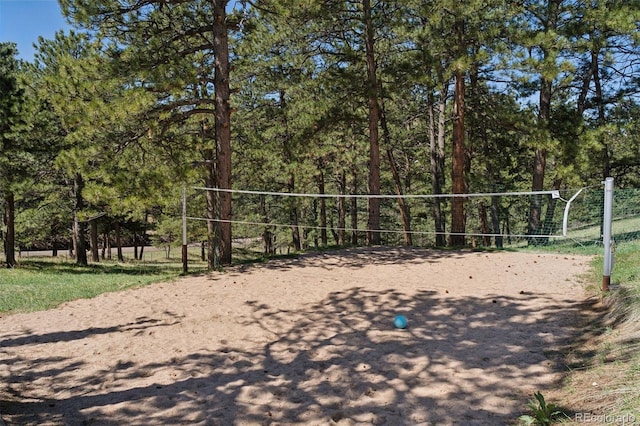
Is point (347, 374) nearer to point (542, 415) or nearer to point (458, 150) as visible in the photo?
point (542, 415)

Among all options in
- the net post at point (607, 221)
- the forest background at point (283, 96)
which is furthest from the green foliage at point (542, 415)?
the forest background at point (283, 96)

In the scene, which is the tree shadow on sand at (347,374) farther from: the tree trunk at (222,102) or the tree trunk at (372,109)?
the tree trunk at (372,109)

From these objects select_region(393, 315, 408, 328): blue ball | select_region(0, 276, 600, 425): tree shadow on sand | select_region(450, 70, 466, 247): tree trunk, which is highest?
select_region(450, 70, 466, 247): tree trunk

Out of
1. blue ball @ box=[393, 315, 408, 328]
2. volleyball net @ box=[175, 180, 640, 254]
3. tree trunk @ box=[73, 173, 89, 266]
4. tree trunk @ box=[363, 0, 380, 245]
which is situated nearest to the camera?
blue ball @ box=[393, 315, 408, 328]

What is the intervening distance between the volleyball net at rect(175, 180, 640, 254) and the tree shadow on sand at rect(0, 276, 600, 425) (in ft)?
5.36

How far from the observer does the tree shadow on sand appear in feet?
10.5

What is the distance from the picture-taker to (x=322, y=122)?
11.5m

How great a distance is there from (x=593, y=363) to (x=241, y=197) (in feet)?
59.9

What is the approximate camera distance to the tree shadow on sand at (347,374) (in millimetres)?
3195

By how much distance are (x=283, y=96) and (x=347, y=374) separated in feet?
47.3

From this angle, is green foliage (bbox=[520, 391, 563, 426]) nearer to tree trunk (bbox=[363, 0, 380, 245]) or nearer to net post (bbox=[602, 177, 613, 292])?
net post (bbox=[602, 177, 613, 292])

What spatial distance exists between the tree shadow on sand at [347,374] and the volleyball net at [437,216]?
163 cm

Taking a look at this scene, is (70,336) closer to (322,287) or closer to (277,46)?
(322,287)

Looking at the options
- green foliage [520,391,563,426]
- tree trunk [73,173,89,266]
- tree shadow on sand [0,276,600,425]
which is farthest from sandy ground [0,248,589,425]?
tree trunk [73,173,89,266]
